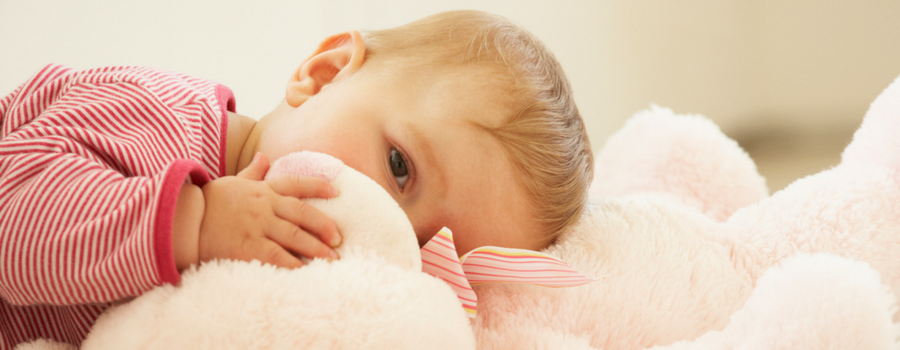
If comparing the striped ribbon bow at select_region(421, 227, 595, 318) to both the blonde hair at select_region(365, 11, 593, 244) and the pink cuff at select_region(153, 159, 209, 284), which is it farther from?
the pink cuff at select_region(153, 159, 209, 284)

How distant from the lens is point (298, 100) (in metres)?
0.75

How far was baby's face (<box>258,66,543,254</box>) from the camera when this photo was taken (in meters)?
0.65

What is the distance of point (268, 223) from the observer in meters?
0.49

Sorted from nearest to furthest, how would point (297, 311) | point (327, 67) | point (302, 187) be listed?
point (297, 311), point (302, 187), point (327, 67)

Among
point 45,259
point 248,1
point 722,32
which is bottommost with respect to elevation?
point 45,259

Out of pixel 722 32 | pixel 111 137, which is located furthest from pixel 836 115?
pixel 111 137

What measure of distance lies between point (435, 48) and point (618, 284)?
35 cm

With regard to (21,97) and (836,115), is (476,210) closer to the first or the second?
(21,97)

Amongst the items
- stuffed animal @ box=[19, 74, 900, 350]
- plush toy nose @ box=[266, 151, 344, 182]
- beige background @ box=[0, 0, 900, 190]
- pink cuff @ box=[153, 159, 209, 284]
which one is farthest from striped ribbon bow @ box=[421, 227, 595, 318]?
beige background @ box=[0, 0, 900, 190]

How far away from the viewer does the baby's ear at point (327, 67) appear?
778mm

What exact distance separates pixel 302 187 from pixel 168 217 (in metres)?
Result: 0.10

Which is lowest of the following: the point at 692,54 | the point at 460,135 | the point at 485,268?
the point at 485,268

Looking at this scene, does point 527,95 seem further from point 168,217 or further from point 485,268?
point 168,217

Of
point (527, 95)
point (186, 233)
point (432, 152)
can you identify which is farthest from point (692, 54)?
point (186, 233)
